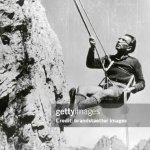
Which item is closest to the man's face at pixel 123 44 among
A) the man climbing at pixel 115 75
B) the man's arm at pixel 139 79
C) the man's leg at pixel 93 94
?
the man climbing at pixel 115 75

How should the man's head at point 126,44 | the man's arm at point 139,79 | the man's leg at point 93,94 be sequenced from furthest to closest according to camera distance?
1. the man's head at point 126,44
2. the man's arm at point 139,79
3. the man's leg at point 93,94

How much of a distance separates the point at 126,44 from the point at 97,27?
959mm

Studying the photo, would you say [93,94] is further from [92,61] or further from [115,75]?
[92,61]

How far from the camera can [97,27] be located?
10484 millimetres

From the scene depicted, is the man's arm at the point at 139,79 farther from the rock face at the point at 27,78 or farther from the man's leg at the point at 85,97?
the rock face at the point at 27,78

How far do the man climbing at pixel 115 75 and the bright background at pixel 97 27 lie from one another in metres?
0.28

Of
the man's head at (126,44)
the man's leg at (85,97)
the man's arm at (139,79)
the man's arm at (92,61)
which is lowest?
the man's leg at (85,97)

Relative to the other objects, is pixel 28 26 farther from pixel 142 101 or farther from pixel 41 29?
pixel 142 101

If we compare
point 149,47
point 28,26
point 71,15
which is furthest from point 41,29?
point 149,47

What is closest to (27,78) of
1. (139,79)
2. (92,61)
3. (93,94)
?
(93,94)

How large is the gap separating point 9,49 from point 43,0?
7.00ft

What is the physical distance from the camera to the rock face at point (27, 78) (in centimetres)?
860

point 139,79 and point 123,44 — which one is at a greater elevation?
point 123,44

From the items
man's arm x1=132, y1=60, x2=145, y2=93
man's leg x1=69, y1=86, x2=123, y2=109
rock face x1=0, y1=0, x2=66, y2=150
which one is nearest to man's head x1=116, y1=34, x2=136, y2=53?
man's arm x1=132, y1=60, x2=145, y2=93
